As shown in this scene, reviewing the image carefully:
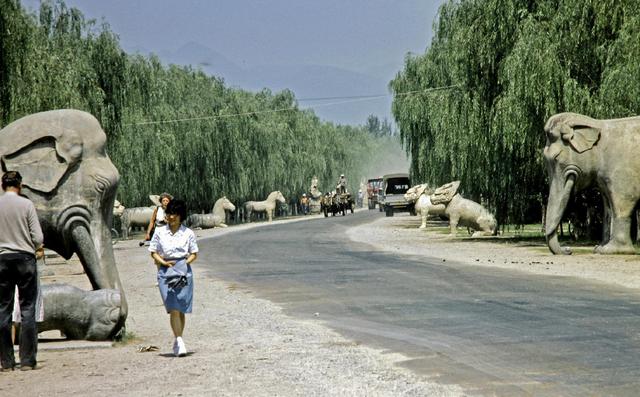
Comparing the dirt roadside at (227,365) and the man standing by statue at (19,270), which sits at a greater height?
the man standing by statue at (19,270)

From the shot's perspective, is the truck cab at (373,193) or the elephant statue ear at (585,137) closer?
the elephant statue ear at (585,137)

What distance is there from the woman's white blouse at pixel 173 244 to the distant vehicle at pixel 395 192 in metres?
61.8

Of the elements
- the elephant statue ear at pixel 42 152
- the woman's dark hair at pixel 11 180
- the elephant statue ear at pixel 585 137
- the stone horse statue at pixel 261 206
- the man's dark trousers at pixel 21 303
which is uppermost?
the elephant statue ear at pixel 585 137

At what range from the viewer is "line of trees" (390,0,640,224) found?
2830 centimetres

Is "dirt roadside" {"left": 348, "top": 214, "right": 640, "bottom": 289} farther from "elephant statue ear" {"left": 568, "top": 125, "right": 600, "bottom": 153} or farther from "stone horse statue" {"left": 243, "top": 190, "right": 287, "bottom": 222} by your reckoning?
"stone horse statue" {"left": 243, "top": 190, "right": 287, "bottom": 222}

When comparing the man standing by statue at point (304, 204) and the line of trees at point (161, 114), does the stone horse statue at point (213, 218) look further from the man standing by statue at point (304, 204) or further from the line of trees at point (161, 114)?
the man standing by statue at point (304, 204)

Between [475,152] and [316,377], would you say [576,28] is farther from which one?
[316,377]

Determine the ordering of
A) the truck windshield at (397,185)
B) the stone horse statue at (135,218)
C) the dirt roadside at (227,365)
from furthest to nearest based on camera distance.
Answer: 1. the truck windshield at (397,185)
2. the stone horse statue at (135,218)
3. the dirt roadside at (227,365)

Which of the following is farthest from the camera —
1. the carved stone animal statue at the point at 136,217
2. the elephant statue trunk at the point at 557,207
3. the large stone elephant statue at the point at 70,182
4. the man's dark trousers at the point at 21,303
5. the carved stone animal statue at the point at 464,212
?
the carved stone animal statue at the point at 136,217

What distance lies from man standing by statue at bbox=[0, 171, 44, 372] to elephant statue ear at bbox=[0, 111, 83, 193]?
8.64 ft

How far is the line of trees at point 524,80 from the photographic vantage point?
28297 millimetres

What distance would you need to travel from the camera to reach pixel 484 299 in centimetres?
1559

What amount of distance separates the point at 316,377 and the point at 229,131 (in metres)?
56.7

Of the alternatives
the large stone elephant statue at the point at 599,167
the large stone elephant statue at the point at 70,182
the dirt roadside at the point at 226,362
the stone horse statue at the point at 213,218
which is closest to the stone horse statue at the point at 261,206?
the stone horse statue at the point at 213,218
